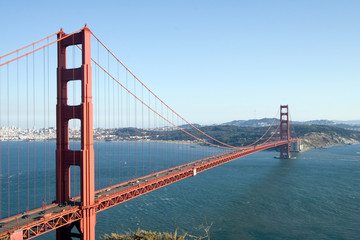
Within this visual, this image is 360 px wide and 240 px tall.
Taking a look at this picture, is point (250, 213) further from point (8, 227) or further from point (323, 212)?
point (8, 227)

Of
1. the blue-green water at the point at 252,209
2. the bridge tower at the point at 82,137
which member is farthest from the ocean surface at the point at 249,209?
the bridge tower at the point at 82,137

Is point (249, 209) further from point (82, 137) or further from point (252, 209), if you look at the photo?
point (82, 137)

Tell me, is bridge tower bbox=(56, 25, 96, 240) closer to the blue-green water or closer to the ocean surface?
Result: the ocean surface

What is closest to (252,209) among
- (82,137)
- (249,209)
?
(249,209)

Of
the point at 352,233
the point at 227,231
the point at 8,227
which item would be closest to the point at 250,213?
the point at 227,231

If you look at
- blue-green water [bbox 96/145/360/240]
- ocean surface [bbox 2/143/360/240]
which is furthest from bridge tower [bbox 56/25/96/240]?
blue-green water [bbox 96/145/360/240]

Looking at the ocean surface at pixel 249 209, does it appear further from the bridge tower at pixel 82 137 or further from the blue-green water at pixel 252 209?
the bridge tower at pixel 82 137
